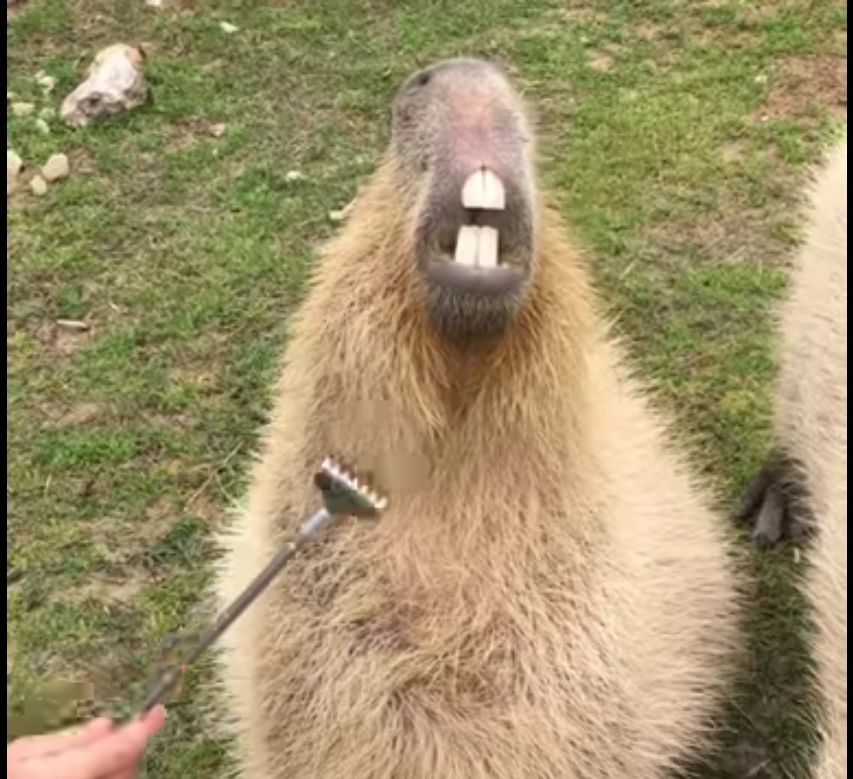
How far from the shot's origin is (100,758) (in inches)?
67.7

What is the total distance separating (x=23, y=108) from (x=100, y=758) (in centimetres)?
351

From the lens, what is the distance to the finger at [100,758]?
67.1 inches

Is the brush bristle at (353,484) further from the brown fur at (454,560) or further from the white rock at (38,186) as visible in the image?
the white rock at (38,186)

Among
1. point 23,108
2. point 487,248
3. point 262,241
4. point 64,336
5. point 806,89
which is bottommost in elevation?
point 64,336

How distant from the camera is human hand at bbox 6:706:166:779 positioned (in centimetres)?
171

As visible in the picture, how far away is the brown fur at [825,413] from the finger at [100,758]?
0.95m

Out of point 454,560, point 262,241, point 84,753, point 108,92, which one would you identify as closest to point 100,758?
point 84,753

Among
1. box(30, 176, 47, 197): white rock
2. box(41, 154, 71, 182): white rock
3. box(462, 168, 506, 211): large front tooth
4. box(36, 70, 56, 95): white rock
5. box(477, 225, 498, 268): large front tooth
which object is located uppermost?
box(462, 168, 506, 211): large front tooth

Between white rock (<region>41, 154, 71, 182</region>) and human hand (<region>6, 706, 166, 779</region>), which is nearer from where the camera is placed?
human hand (<region>6, 706, 166, 779</region>)

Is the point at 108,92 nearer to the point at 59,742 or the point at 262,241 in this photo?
the point at 262,241

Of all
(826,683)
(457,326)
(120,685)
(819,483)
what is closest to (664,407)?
(819,483)

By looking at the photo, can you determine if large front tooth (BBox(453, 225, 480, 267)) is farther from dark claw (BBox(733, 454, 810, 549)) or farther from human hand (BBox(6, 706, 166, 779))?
dark claw (BBox(733, 454, 810, 549))

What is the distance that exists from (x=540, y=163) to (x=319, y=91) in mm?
2728

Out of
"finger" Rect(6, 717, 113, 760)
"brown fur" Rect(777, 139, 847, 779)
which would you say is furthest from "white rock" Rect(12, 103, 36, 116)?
"finger" Rect(6, 717, 113, 760)
